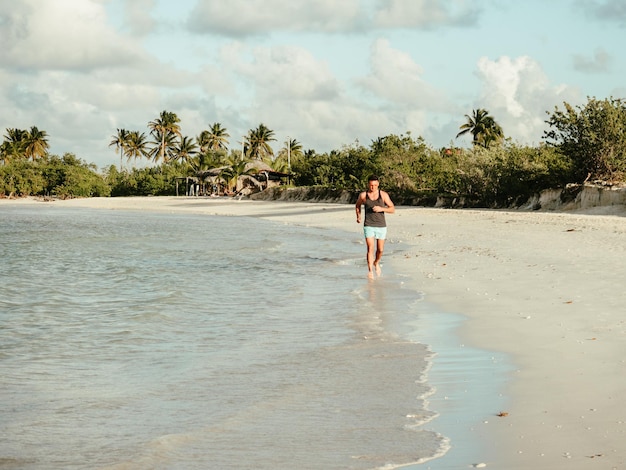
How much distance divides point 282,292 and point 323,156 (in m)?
64.5

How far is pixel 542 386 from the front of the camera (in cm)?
587

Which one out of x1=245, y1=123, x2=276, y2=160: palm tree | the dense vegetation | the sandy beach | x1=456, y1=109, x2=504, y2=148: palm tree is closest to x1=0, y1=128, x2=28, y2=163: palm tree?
the dense vegetation

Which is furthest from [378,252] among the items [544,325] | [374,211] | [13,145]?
[13,145]

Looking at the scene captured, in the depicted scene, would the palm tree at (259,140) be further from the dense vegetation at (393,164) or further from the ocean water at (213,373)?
the ocean water at (213,373)

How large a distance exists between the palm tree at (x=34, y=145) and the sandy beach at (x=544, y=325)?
9742 cm

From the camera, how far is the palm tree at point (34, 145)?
11062 cm

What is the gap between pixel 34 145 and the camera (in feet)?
364

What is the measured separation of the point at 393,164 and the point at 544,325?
5318 cm

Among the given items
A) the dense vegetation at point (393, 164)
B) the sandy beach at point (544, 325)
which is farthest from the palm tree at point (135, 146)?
the sandy beach at point (544, 325)

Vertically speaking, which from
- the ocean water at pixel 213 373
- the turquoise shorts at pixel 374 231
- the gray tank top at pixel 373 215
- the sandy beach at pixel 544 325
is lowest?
the ocean water at pixel 213 373

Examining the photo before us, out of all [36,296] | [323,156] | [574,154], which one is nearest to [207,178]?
[323,156]

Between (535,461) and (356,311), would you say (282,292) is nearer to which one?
(356,311)

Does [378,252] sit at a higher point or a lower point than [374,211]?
lower

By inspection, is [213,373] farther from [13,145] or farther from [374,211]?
[13,145]
